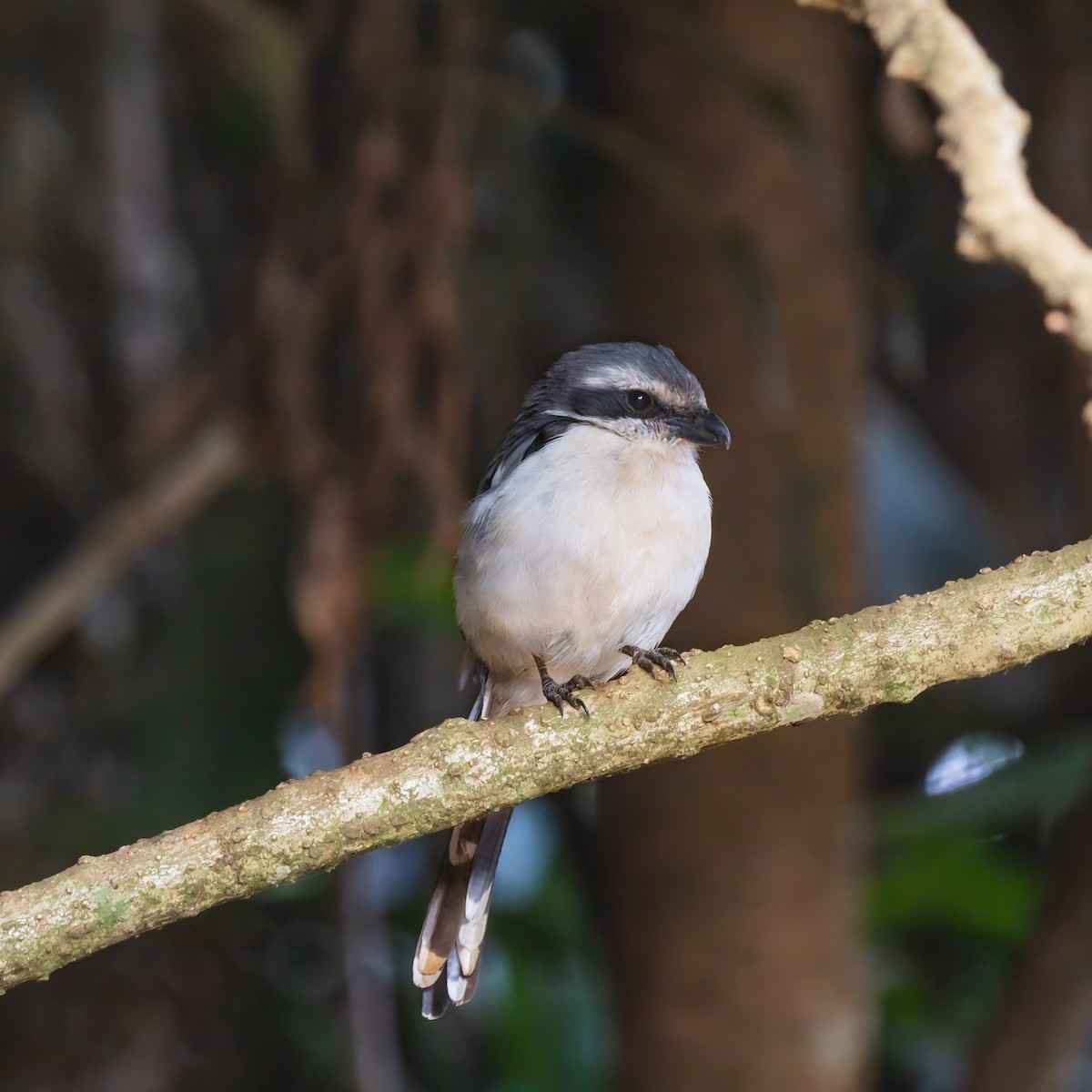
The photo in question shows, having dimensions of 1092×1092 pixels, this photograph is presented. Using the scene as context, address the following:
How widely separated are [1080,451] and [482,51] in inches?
86.5

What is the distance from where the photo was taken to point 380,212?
3844 mm

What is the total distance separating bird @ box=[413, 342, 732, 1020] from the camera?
2957 mm

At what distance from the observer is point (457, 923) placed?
3.09m

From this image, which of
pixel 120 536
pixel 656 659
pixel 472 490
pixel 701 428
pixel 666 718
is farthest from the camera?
pixel 472 490

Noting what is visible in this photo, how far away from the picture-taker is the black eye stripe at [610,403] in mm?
3234

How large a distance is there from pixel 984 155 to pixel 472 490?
271 centimetres

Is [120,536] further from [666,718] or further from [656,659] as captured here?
[666,718]

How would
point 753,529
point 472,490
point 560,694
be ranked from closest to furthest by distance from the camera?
point 560,694, point 753,529, point 472,490

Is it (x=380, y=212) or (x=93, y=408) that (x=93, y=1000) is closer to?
(x=93, y=408)

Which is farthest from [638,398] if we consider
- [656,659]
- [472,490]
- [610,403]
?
[472,490]

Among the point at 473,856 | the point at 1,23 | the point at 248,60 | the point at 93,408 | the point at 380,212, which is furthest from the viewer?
the point at 93,408

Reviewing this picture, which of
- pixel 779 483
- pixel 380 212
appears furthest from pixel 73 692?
pixel 779 483

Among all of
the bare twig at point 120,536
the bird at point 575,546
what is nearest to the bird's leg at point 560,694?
the bird at point 575,546

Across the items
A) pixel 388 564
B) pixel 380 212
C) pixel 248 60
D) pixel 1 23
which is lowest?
pixel 388 564
